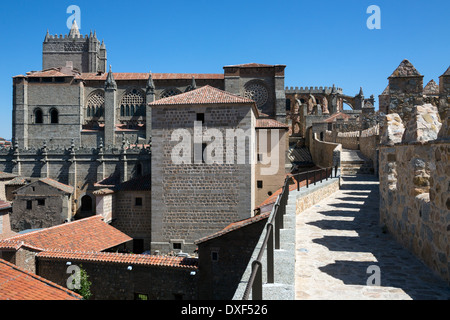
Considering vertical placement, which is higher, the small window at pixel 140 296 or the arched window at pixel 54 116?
the arched window at pixel 54 116

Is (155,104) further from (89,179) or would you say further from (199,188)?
(89,179)

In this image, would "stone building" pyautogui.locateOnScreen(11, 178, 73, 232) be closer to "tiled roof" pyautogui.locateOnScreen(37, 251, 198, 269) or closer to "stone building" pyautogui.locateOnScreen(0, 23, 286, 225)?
"stone building" pyautogui.locateOnScreen(0, 23, 286, 225)

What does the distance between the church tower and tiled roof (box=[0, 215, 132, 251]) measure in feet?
118

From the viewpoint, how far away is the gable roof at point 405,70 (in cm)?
1038

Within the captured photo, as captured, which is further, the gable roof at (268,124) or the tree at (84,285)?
the gable roof at (268,124)

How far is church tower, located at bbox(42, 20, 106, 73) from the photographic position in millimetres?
47031

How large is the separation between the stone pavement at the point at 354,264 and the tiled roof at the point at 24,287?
449cm

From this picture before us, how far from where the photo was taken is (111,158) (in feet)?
86.6

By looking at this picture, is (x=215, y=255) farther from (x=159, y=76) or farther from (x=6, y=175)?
(x=159, y=76)

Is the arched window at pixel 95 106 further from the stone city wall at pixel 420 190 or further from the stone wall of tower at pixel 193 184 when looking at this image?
the stone city wall at pixel 420 190

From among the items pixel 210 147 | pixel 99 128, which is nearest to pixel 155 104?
pixel 210 147

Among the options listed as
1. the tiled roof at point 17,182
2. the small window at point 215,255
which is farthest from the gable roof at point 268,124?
the tiled roof at point 17,182

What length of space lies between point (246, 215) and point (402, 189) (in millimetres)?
11087

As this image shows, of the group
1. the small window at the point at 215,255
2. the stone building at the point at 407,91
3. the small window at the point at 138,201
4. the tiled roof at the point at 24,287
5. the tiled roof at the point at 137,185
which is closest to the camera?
the tiled roof at the point at 24,287
